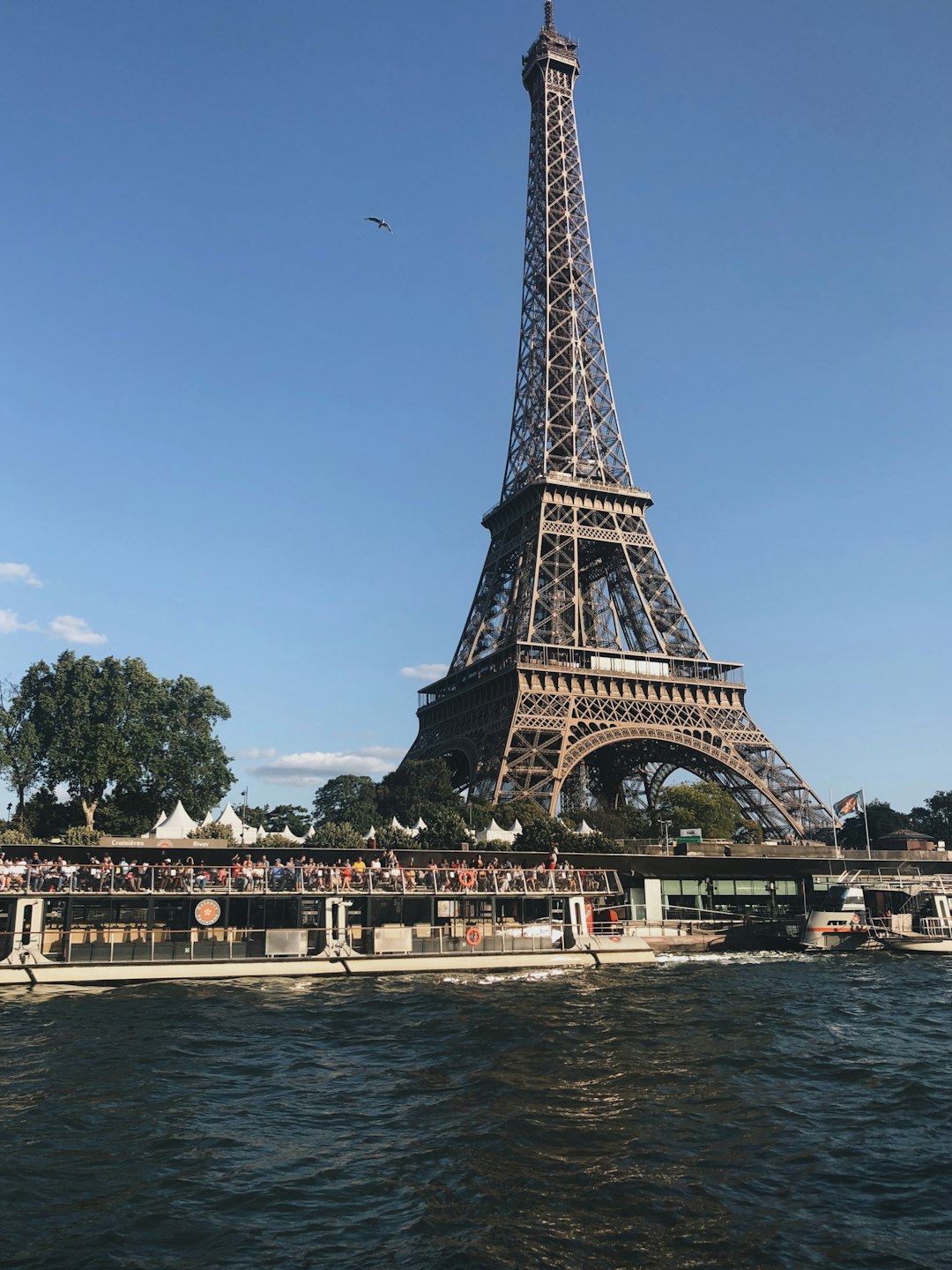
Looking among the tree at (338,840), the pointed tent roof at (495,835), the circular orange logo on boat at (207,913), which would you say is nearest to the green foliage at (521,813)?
the pointed tent roof at (495,835)

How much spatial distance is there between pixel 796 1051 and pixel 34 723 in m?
64.9

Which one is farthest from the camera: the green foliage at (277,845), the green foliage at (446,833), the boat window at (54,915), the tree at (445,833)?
the tree at (445,833)

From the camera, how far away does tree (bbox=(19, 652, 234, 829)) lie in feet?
249

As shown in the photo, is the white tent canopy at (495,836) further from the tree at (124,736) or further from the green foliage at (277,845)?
the tree at (124,736)

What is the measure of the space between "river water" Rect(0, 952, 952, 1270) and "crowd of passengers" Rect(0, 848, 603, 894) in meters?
6.46

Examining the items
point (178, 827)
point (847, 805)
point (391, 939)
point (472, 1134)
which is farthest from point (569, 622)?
point (472, 1134)

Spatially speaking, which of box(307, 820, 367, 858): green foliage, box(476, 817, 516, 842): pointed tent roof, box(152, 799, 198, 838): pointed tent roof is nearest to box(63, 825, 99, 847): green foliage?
box(152, 799, 198, 838): pointed tent roof

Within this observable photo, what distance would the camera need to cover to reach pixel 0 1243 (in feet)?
45.0

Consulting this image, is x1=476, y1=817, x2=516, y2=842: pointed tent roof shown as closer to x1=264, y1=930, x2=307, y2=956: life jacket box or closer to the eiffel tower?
the eiffel tower

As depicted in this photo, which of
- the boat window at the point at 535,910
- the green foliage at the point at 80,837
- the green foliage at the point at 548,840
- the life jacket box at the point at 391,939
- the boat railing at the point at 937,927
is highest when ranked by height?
the green foliage at the point at 80,837

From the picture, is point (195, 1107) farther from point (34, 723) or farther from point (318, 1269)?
point (34, 723)

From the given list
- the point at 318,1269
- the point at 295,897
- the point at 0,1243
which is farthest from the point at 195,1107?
the point at 295,897

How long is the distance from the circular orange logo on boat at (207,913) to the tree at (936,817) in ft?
372

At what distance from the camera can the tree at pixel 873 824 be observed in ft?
381
